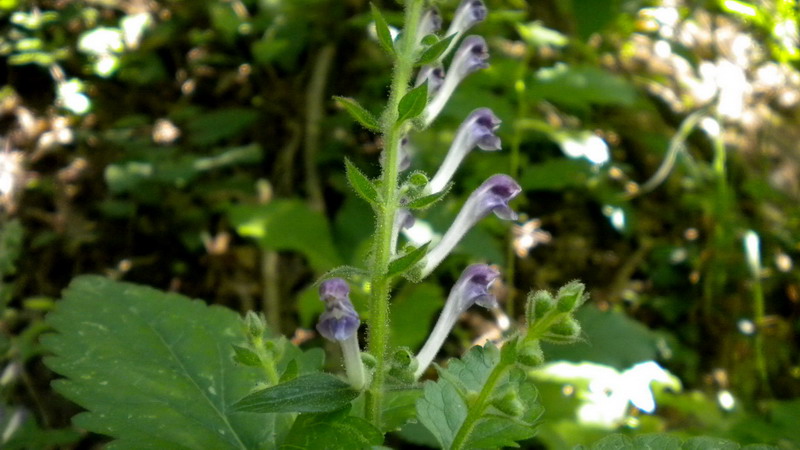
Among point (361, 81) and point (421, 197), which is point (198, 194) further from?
point (421, 197)

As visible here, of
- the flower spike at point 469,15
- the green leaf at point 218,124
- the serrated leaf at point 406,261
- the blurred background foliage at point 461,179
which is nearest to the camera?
the serrated leaf at point 406,261

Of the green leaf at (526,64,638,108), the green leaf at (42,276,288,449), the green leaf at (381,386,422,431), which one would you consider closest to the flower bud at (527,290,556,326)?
the green leaf at (381,386,422,431)

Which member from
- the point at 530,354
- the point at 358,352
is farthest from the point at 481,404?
the point at 358,352

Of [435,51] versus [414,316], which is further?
[414,316]

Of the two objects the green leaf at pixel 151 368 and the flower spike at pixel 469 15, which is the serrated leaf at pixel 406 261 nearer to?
the green leaf at pixel 151 368

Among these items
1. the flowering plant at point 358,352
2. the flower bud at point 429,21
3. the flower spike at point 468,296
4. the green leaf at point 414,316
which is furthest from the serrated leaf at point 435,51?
the green leaf at point 414,316

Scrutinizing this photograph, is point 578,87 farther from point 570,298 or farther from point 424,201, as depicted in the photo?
point 570,298
